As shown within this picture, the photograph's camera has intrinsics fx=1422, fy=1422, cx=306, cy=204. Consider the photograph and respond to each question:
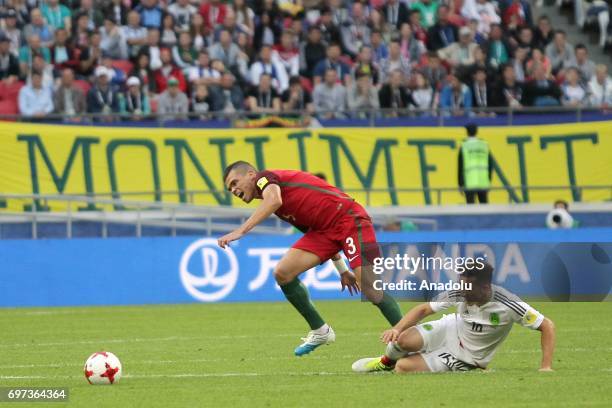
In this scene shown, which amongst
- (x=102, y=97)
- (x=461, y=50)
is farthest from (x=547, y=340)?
(x=461, y=50)

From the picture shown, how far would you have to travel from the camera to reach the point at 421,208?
88.8ft

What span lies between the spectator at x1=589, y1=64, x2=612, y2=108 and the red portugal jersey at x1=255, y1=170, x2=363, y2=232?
16437 millimetres

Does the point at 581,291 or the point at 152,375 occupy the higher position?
the point at 152,375

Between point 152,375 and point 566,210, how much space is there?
14.9m

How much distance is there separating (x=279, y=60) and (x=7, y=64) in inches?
212

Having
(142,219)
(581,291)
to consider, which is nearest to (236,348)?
(581,291)

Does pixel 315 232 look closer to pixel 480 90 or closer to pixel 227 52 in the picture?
pixel 227 52

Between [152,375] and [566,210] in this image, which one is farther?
[566,210]

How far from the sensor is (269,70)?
28359 millimetres

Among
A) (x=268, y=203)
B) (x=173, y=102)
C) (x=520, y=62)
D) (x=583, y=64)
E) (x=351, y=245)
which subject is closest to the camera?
(x=268, y=203)

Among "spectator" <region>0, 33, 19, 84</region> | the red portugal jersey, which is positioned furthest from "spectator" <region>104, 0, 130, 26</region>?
the red portugal jersey

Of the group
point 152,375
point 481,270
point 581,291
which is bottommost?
point 581,291

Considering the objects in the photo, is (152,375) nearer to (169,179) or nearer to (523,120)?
(169,179)

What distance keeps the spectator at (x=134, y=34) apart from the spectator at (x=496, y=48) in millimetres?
7324
